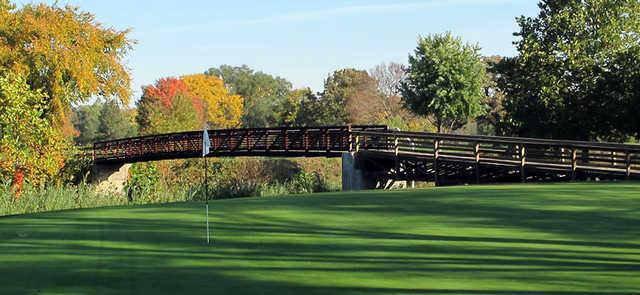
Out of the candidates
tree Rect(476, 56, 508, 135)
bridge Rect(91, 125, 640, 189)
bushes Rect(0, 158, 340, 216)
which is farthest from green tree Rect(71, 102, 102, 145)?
bridge Rect(91, 125, 640, 189)

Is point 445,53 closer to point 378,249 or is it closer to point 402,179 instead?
point 402,179

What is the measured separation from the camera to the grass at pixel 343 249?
9.64 metres

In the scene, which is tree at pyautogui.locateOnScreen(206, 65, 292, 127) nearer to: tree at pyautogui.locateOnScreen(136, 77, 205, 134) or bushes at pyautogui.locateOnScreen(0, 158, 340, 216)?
tree at pyautogui.locateOnScreen(136, 77, 205, 134)

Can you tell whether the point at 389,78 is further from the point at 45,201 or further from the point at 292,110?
the point at 45,201

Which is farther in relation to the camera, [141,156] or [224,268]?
[141,156]

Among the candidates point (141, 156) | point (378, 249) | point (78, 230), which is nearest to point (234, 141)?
point (141, 156)

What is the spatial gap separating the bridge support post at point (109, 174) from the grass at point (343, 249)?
3961cm

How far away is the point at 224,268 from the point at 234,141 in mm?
42364

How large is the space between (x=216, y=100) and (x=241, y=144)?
76146 millimetres

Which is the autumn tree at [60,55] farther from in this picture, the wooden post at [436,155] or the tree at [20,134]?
the wooden post at [436,155]

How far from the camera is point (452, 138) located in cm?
3225

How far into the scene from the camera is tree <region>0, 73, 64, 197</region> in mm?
32219

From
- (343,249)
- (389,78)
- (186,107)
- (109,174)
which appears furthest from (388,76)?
(343,249)

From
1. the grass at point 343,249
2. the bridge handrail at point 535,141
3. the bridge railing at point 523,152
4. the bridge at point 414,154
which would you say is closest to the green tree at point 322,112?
the bridge at point 414,154
